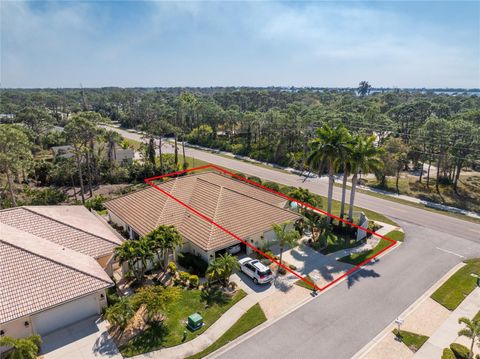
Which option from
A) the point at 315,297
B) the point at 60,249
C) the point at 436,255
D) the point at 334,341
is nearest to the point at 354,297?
the point at 315,297

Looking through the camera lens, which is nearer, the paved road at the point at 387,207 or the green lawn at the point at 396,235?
the green lawn at the point at 396,235

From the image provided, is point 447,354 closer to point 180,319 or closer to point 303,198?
point 180,319

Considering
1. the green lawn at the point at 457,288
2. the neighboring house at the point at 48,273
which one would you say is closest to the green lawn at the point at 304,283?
the green lawn at the point at 457,288

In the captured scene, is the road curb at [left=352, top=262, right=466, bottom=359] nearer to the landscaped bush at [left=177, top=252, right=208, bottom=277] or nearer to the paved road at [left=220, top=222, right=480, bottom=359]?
the paved road at [left=220, top=222, right=480, bottom=359]

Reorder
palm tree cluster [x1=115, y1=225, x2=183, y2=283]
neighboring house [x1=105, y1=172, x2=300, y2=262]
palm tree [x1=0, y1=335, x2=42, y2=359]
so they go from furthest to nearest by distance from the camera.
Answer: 1. neighboring house [x1=105, y1=172, x2=300, y2=262]
2. palm tree cluster [x1=115, y1=225, x2=183, y2=283]
3. palm tree [x1=0, y1=335, x2=42, y2=359]

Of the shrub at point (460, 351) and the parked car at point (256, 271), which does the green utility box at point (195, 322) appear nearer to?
the parked car at point (256, 271)

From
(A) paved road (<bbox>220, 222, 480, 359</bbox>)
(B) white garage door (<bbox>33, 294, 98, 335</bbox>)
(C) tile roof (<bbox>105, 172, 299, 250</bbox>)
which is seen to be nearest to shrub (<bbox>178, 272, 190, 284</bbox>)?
(C) tile roof (<bbox>105, 172, 299, 250</bbox>)
